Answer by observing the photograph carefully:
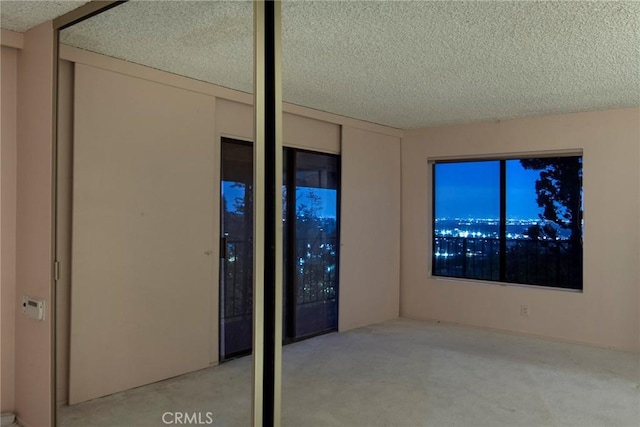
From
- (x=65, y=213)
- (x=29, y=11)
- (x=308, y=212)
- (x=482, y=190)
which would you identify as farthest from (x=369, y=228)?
(x=29, y=11)

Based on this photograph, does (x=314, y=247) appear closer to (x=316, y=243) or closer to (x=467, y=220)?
(x=316, y=243)

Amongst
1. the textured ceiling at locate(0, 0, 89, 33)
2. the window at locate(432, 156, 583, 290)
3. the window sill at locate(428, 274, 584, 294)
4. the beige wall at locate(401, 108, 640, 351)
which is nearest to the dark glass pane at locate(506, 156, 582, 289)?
the window at locate(432, 156, 583, 290)

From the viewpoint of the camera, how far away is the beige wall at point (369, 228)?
4.67 m

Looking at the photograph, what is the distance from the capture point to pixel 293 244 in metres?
4.14

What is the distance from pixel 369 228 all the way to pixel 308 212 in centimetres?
93

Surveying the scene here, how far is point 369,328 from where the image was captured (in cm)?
477

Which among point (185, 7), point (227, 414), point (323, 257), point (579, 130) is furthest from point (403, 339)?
point (185, 7)

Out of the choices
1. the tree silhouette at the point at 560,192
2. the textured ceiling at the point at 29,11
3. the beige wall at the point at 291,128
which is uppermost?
the textured ceiling at the point at 29,11

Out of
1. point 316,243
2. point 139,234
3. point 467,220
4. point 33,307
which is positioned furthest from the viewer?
point 467,220

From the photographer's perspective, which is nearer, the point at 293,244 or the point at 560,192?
the point at 293,244

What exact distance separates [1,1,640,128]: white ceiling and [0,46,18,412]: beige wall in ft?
0.95

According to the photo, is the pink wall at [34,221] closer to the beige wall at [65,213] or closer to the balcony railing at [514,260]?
the beige wall at [65,213]

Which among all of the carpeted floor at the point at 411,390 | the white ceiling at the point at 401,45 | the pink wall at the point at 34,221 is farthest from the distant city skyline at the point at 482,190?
the pink wall at the point at 34,221

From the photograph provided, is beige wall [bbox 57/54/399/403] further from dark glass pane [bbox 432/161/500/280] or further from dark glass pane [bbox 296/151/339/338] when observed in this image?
dark glass pane [bbox 432/161/500/280]
